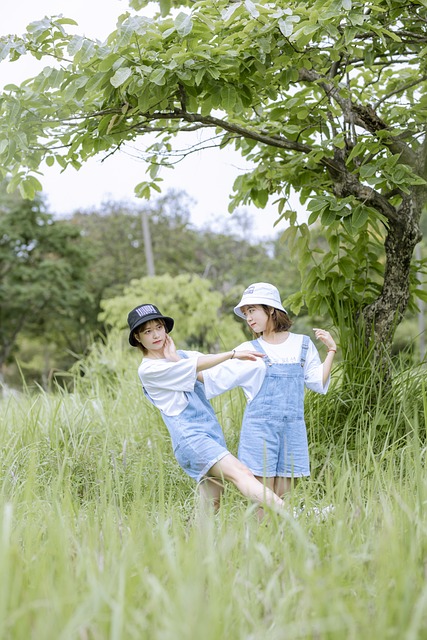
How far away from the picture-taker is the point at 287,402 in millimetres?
3160

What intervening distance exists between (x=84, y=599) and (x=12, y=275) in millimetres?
20199

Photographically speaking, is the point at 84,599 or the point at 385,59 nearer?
the point at 84,599

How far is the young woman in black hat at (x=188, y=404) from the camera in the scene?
119 inches

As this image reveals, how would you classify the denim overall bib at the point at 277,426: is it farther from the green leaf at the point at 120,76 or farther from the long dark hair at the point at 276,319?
the green leaf at the point at 120,76

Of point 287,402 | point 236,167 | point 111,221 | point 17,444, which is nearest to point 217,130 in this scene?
point 236,167

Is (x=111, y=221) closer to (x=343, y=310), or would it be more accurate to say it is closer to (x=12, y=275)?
(x=12, y=275)

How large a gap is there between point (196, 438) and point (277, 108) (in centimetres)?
188

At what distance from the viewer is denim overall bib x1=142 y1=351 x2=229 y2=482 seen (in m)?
3.05

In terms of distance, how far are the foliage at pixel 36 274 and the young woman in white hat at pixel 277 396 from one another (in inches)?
689

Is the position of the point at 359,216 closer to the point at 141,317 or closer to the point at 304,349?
the point at 304,349

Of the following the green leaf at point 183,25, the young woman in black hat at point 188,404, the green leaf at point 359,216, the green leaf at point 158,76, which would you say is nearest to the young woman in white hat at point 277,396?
the young woman in black hat at point 188,404

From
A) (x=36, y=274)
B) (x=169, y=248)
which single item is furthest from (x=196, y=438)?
(x=169, y=248)

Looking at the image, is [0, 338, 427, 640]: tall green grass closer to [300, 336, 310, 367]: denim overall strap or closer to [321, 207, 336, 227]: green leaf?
[300, 336, 310, 367]: denim overall strap

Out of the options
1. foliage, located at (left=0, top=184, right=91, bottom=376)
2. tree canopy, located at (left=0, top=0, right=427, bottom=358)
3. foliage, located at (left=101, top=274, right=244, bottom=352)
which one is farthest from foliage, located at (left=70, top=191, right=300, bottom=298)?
tree canopy, located at (left=0, top=0, right=427, bottom=358)
